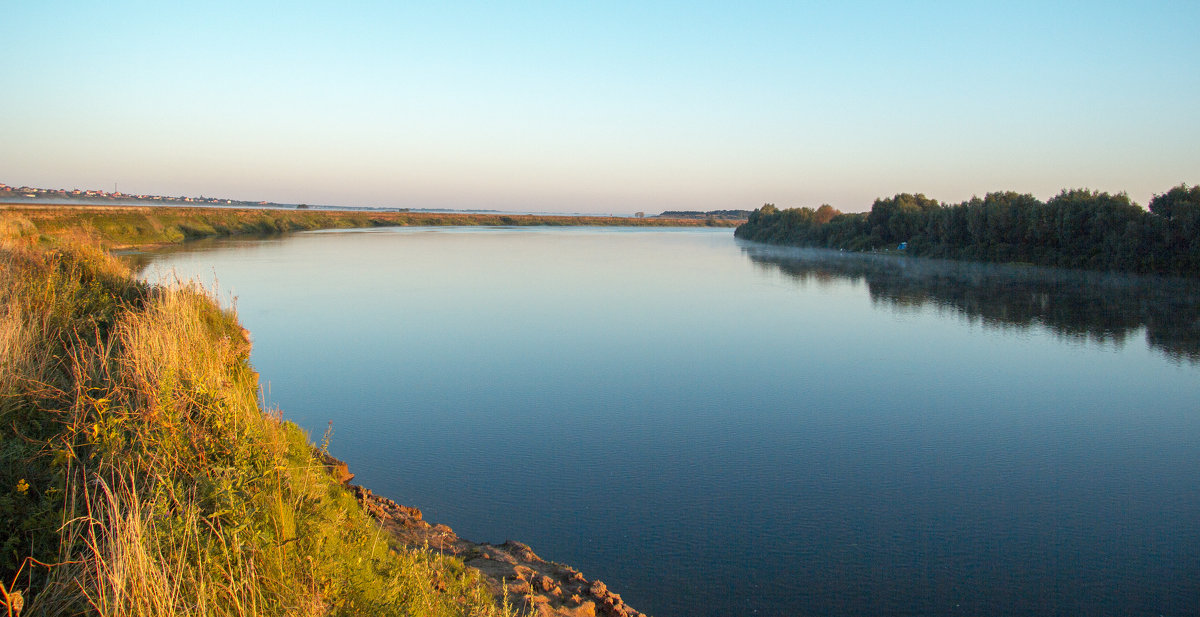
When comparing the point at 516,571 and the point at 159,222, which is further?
the point at 159,222

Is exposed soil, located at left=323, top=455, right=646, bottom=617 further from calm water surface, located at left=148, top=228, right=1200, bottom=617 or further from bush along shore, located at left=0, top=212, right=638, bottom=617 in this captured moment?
calm water surface, located at left=148, top=228, right=1200, bottom=617

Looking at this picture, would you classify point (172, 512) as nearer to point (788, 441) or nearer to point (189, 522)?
point (189, 522)

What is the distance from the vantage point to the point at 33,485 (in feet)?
9.61

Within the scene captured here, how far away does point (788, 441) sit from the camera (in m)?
6.63

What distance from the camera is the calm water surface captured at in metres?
4.33

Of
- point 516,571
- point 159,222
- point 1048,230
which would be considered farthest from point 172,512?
point 159,222

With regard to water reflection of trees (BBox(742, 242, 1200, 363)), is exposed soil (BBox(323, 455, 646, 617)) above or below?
below

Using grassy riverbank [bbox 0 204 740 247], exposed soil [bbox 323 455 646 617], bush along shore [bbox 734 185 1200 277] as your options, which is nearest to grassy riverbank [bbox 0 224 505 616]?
exposed soil [bbox 323 455 646 617]

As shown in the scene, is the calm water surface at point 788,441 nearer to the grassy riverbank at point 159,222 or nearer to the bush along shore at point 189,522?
the bush along shore at point 189,522

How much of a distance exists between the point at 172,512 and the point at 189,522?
0.27 metres

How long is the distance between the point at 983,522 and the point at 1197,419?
442 centimetres

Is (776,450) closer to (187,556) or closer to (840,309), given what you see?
(187,556)

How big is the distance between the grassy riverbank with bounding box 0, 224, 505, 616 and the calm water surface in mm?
1554

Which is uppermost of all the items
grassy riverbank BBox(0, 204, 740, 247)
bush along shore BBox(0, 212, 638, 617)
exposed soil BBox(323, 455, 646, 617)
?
grassy riverbank BBox(0, 204, 740, 247)
